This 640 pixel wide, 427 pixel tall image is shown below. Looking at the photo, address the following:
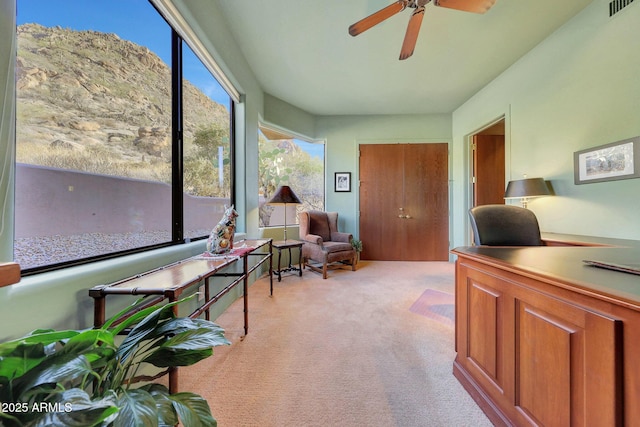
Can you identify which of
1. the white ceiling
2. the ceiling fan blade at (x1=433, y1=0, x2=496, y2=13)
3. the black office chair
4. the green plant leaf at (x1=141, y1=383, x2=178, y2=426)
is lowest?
the green plant leaf at (x1=141, y1=383, x2=178, y2=426)

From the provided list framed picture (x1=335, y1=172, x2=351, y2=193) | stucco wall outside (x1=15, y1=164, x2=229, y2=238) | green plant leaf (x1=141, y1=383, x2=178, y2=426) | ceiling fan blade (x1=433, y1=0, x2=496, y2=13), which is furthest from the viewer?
framed picture (x1=335, y1=172, x2=351, y2=193)

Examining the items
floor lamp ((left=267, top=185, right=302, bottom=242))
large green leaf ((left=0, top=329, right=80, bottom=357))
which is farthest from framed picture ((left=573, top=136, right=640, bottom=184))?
large green leaf ((left=0, top=329, right=80, bottom=357))

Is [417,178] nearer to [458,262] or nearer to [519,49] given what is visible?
[519,49]

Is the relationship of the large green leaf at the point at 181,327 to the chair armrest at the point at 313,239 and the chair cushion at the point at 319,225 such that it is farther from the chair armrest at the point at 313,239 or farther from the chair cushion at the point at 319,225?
the chair cushion at the point at 319,225

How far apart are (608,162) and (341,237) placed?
9.78ft

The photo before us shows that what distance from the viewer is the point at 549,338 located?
0.85 m

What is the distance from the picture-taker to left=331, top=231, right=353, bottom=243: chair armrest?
388 cm

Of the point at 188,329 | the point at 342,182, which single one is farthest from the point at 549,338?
the point at 342,182

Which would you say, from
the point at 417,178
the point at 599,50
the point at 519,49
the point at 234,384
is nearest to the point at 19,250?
the point at 234,384

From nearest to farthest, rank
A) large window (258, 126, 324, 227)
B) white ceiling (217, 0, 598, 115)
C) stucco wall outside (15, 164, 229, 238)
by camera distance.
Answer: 1. stucco wall outside (15, 164, 229, 238)
2. white ceiling (217, 0, 598, 115)
3. large window (258, 126, 324, 227)

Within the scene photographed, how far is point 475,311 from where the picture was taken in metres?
1.25

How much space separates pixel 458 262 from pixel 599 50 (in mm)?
2472

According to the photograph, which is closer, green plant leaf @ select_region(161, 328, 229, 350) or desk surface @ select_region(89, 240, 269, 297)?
green plant leaf @ select_region(161, 328, 229, 350)

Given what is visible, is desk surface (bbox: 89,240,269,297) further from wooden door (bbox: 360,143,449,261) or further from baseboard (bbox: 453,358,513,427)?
wooden door (bbox: 360,143,449,261)
